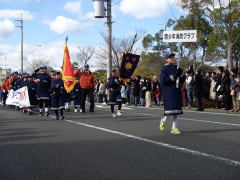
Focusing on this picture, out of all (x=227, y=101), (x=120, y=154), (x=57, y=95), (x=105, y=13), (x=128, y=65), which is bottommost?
(x=120, y=154)

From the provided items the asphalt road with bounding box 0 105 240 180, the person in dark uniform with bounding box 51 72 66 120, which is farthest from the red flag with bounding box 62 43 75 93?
the asphalt road with bounding box 0 105 240 180

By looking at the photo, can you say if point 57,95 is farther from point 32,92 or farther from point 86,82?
point 32,92

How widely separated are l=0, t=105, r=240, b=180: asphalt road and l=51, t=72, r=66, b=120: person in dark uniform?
3455mm

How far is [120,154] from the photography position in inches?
259

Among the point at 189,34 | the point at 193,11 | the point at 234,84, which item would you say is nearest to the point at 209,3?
the point at 193,11

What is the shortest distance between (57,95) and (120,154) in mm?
7456

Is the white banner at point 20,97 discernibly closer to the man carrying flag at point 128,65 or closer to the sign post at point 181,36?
the man carrying flag at point 128,65

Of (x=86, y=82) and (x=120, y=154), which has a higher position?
(x=86, y=82)

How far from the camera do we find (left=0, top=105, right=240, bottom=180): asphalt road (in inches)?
206

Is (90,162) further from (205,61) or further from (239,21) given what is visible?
(205,61)

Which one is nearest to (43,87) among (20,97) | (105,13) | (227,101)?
(20,97)

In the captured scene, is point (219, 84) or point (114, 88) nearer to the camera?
point (114, 88)

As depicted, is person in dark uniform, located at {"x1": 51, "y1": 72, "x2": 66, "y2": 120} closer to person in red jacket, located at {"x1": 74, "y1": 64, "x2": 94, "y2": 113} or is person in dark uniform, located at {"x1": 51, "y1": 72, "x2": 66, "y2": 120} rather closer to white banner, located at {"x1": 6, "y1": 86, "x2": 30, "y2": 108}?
person in red jacket, located at {"x1": 74, "y1": 64, "x2": 94, "y2": 113}

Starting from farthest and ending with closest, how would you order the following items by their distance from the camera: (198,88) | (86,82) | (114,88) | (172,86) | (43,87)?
1. (198,88)
2. (86,82)
3. (43,87)
4. (114,88)
5. (172,86)
